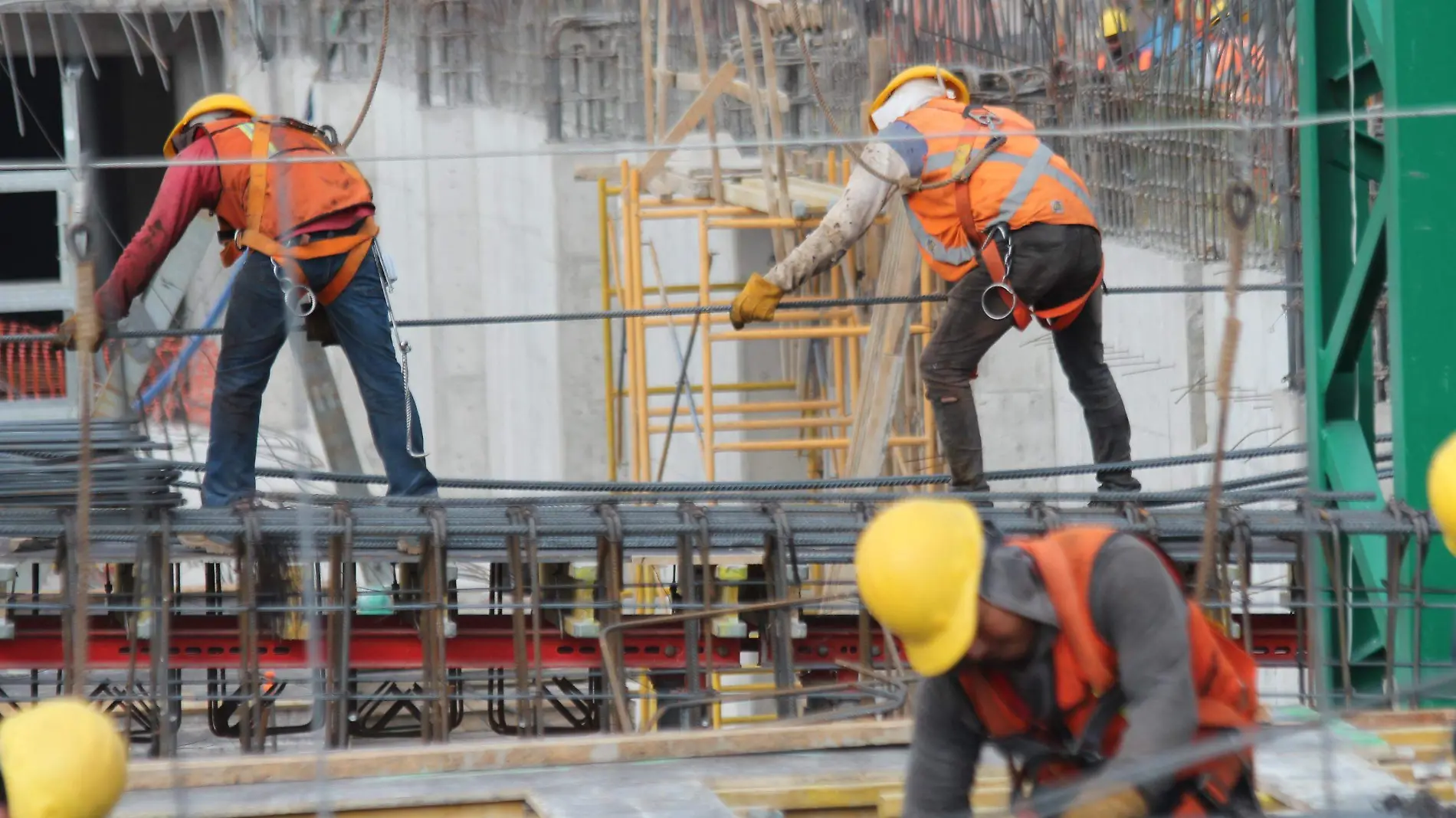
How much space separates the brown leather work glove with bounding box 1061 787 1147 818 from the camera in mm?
3568

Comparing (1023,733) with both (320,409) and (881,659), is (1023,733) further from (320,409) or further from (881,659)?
(320,409)

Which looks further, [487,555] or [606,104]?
[606,104]

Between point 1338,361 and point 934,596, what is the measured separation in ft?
10.2

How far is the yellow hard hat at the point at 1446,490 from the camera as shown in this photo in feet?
13.9

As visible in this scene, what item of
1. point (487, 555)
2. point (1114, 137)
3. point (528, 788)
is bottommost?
point (528, 788)

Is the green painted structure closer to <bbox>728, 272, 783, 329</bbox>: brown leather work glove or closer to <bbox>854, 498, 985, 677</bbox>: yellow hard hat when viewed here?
<bbox>728, 272, 783, 329</bbox>: brown leather work glove

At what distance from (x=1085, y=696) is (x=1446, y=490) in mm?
1052

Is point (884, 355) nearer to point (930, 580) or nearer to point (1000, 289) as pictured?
point (1000, 289)

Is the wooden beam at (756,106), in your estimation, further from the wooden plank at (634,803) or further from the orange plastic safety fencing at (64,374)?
the wooden plank at (634,803)

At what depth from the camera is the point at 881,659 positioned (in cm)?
669

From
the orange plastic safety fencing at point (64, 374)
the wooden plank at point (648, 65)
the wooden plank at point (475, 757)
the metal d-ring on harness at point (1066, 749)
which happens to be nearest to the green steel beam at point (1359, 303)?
the wooden plank at point (475, 757)

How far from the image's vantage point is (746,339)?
467 inches

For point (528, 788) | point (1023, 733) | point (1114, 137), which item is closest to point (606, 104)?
point (1114, 137)

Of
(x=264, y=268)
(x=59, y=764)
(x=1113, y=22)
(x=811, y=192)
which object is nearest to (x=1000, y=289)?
(x=264, y=268)
